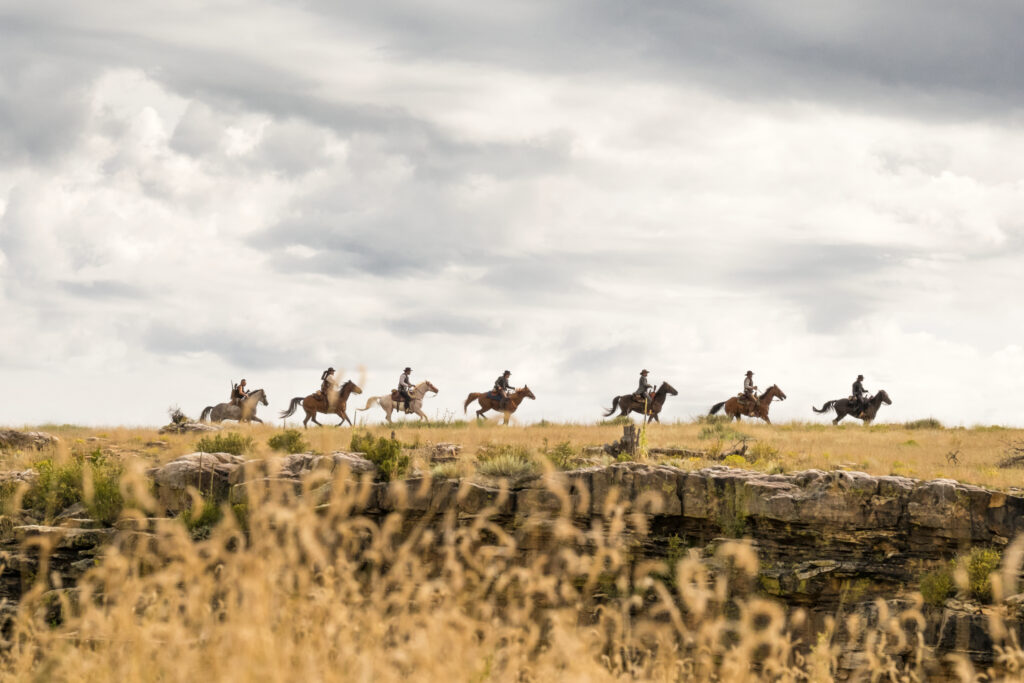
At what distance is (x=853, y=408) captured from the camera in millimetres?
40750

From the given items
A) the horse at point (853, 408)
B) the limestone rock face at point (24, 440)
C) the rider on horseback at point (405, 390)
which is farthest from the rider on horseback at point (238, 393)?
the horse at point (853, 408)

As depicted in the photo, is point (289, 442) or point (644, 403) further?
point (644, 403)

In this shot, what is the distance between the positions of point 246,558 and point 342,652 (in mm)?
886

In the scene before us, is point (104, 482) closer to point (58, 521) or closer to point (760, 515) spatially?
point (58, 521)

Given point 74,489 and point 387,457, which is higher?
point 387,457

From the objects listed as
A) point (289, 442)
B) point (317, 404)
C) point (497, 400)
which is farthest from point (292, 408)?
point (289, 442)

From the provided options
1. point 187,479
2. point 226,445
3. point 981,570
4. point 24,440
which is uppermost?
point 226,445

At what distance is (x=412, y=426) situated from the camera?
3356 centimetres

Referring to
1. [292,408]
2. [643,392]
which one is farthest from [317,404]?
[643,392]

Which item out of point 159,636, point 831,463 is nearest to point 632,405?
point 831,463

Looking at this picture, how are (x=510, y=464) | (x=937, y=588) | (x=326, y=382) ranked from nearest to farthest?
(x=937, y=588) → (x=510, y=464) → (x=326, y=382)

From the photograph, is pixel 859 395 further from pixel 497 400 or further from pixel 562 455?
pixel 562 455

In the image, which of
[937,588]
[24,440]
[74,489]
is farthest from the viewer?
[24,440]

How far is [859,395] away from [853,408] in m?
0.67
